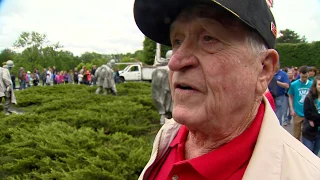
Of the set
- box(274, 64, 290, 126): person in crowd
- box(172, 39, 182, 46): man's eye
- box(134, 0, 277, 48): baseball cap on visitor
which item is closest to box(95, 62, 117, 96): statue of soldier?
box(274, 64, 290, 126): person in crowd

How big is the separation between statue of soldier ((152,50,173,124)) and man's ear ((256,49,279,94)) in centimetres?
661

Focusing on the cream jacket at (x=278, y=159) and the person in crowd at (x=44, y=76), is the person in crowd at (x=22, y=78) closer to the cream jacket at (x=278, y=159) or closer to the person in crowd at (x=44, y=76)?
the person in crowd at (x=44, y=76)

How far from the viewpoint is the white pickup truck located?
27797 mm

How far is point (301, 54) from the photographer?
92.4 feet

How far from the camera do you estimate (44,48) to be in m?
29.6

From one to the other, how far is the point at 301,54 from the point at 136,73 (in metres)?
15.0

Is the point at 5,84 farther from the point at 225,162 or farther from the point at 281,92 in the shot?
the point at 225,162

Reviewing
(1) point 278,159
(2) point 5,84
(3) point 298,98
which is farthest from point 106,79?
(1) point 278,159

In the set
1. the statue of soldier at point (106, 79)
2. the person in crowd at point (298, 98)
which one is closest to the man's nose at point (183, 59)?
the person in crowd at point (298, 98)

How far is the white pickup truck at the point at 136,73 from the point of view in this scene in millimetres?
27797

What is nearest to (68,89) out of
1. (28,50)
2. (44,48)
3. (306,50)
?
(28,50)

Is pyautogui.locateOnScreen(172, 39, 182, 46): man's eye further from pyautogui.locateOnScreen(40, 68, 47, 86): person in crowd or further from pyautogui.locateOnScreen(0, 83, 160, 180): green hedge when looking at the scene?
pyautogui.locateOnScreen(40, 68, 47, 86): person in crowd

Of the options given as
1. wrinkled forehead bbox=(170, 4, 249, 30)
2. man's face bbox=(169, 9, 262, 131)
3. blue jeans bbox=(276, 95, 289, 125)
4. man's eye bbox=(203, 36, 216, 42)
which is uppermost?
wrinkled forehead bbox=(170, 4, 249, 30)

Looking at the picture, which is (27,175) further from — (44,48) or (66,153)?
(44,48)
